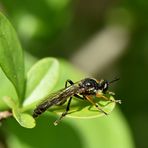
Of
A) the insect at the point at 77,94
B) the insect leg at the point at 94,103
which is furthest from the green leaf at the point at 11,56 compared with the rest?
the insect leg at the point at 94,103

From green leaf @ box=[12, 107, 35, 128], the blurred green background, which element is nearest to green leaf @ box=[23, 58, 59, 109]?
green leaf @ box=[12, 107, 35, 128]

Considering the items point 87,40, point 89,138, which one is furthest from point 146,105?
point 89,138

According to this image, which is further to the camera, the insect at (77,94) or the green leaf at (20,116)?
the insect at (77,94)

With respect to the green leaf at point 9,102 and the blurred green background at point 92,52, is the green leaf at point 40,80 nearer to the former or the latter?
the green leaf at point 9,102

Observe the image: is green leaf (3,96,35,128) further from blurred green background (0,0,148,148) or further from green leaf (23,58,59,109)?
blurred green background (0,0,148,148)

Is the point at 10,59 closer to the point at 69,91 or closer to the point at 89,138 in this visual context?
the point at 69,91

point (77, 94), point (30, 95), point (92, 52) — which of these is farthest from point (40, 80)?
point (92, 52)
